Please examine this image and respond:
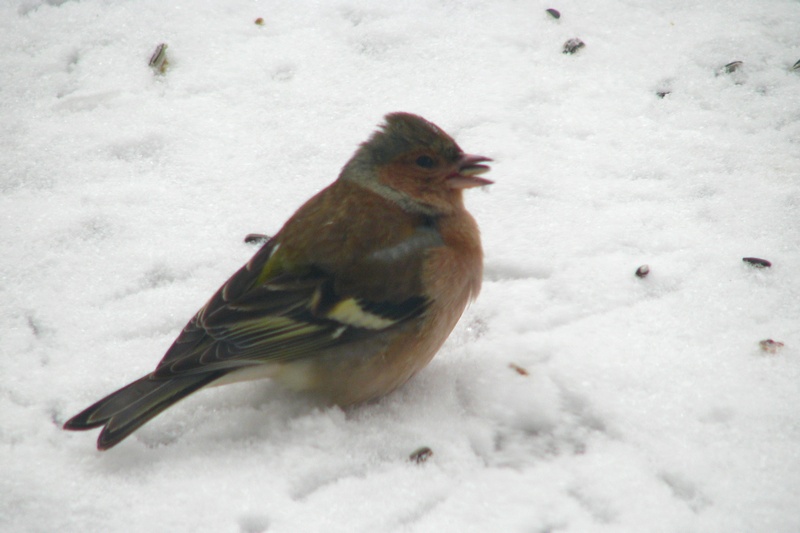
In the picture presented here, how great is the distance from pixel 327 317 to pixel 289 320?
148 millimetres

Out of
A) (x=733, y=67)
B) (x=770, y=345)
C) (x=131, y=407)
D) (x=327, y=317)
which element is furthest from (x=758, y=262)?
(x=131, y=407)

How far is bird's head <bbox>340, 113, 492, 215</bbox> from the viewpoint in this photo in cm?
331

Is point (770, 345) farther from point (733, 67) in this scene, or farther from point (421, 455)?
point (733, 67)

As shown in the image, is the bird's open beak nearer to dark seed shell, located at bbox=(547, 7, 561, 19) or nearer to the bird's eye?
the bird's eye

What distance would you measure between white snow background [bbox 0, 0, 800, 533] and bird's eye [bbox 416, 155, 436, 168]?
70cm

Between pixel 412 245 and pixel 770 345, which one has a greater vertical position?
pixel 412 245

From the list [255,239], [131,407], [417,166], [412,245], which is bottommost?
[255,239]

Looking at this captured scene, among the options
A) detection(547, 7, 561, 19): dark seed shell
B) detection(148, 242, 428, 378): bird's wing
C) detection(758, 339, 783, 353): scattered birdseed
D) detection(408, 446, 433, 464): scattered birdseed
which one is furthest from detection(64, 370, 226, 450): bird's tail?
detection(547, 7, 561, 19): dark seed shell

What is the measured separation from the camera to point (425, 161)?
3334mm

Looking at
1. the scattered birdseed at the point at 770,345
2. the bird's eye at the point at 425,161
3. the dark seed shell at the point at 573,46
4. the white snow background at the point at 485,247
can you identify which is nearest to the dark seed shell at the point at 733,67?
the white snow background at the point at 485,247

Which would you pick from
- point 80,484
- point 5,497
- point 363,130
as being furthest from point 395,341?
point 363,130

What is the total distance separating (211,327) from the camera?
2.89 meters

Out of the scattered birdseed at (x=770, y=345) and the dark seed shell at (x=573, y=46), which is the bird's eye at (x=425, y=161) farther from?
the dark seed shell at (x=573, y=46)

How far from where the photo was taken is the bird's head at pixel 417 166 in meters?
3.31
